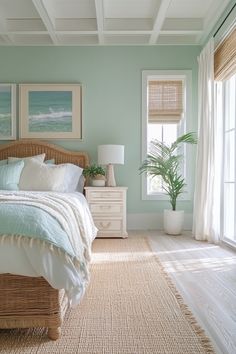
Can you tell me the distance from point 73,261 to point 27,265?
0.78 feet

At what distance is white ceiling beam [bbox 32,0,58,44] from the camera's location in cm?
398

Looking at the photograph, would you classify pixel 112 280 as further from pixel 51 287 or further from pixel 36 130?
pixel 36 130

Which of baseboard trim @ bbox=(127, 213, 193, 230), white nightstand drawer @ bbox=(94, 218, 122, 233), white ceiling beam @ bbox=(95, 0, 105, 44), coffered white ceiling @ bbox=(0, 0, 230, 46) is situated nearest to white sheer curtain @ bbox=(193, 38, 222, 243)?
coffered white ceiling @ bbox=(0, 0, 230, 46)

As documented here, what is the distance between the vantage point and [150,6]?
4.34m

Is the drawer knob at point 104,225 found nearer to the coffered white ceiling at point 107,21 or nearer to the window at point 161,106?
the window at point 161,106

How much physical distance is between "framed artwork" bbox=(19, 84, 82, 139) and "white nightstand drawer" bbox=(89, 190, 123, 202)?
100cm

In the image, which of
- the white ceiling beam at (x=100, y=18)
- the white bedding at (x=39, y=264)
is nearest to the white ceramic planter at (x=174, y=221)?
the white ceiling beam at (x=100, y=18)

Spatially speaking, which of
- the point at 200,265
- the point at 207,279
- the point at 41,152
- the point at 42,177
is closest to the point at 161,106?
the point at 41,152

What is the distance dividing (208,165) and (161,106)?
137 centimetres

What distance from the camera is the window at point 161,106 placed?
205 inches

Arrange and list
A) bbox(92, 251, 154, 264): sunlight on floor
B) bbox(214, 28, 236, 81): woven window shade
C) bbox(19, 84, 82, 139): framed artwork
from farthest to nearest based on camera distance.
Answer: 1. bbox(19, 84, 82, 139): framed artwork
2. bbox(214, 28, 236, 81): woven window shade
3. bbox(92, 251, 154, 264): sunlight on floor

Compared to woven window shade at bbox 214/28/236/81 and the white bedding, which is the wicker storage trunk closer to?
the white bedding

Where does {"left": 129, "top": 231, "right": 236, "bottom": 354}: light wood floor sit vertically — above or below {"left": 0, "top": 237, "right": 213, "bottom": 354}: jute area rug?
above

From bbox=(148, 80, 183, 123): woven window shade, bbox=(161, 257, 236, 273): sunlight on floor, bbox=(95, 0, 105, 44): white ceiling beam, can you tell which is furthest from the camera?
bbox=(148, 80, 183, 123): woven window shade
